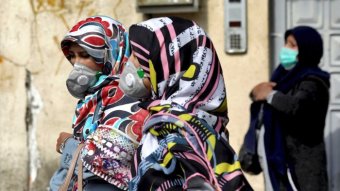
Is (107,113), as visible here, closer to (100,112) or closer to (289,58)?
(100,112)

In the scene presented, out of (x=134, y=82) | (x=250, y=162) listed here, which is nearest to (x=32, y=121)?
(x=250, y=162)

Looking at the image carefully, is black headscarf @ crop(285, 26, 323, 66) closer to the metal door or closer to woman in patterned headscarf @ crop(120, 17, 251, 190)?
the metal door

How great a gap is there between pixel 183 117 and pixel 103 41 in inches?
45.7

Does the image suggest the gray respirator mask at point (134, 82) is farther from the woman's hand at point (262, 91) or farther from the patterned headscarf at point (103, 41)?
the woman's hand at point (262, 91)

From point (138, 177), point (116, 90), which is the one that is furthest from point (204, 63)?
point (116, 90)

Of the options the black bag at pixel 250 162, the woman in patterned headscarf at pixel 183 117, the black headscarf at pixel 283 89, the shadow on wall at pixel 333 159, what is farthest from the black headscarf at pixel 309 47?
the woman in patterned headscarf at pixel 183 117

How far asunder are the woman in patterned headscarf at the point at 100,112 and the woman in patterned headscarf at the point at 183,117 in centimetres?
43

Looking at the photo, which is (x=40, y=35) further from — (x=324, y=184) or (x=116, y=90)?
(x=116, y=90)

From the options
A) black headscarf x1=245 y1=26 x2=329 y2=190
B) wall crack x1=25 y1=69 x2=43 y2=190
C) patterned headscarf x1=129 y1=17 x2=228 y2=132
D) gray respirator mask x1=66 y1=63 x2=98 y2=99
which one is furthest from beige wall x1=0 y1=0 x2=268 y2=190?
patterned headscarf x1=129 y1=17 x2=228 y2=132

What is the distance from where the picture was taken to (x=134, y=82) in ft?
12.3

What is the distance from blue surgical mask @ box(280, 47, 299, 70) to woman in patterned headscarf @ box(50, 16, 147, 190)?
1819 mm

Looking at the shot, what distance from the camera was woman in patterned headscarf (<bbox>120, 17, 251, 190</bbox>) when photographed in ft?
11.1

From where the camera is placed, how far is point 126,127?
4.08 m

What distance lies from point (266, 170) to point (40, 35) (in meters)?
2.96
